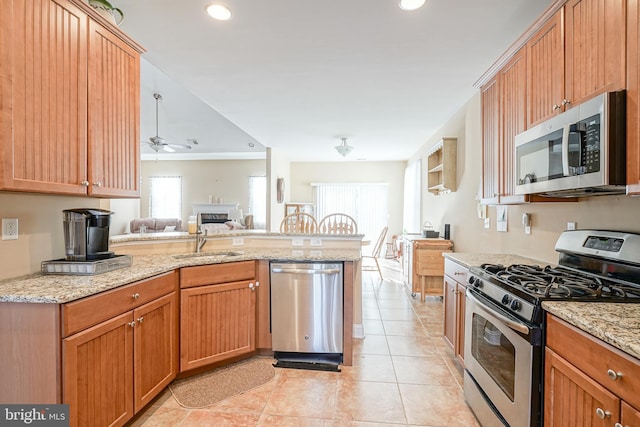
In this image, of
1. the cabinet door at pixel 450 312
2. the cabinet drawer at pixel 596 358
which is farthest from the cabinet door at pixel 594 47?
the cabinet door at pixel 450 312

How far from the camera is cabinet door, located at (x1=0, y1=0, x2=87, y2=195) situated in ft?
4.41

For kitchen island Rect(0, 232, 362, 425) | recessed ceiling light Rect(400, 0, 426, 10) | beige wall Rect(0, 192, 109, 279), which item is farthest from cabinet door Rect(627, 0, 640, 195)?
beige wall Rect(0, 192, 109, 279)

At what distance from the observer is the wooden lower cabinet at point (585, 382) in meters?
0.93

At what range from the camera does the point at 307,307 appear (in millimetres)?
2557

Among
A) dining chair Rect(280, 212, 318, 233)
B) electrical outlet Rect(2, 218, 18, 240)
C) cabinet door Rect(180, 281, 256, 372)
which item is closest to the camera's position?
electrical outlet Rect(2, 218, 18, 240)

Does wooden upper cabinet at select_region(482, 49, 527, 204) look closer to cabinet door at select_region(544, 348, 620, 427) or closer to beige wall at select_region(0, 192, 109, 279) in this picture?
cabinet door at select_region(544, 348, 620, 427)

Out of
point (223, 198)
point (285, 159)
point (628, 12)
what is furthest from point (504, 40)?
point (223, 198)

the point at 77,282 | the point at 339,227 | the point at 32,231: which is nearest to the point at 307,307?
the point at 77,282

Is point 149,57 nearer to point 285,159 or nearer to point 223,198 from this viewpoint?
point 285,159

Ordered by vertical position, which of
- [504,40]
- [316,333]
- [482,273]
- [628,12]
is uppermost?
[504,40]

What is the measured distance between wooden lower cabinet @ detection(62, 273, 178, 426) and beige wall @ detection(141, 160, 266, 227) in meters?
7.36

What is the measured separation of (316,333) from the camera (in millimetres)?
2566

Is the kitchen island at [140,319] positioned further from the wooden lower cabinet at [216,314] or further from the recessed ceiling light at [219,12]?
the recessed ceiling light at [219,12]

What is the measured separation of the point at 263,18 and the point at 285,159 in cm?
541
